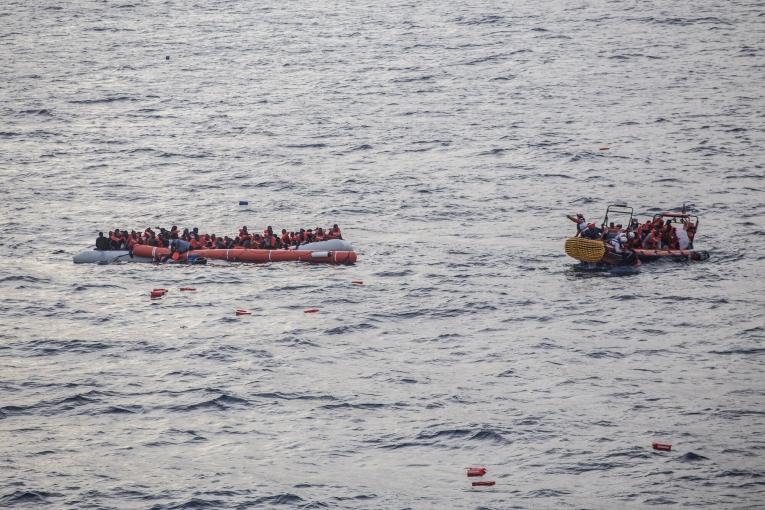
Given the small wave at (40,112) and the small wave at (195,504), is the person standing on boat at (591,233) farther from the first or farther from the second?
the small wave at (40,112)

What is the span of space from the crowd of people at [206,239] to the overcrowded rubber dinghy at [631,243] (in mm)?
9902

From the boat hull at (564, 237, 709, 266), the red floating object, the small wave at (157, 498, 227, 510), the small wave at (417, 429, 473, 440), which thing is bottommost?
the small wave at (157, 498, 227, 510)

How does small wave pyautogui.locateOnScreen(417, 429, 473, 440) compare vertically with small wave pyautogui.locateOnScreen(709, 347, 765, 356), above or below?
below

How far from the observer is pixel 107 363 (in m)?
38.7

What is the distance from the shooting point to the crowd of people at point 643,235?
44.7 meters

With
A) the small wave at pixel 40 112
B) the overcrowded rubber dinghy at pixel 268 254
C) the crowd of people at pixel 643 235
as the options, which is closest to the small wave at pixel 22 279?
the overcrowded rubber dinghy at pixel 268 254

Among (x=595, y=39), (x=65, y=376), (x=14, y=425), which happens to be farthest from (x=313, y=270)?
(x=595, y=39)

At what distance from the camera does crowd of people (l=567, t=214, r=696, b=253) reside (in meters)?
44.7

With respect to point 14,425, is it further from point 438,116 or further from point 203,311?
point 438,116

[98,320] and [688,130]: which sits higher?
[688,130]

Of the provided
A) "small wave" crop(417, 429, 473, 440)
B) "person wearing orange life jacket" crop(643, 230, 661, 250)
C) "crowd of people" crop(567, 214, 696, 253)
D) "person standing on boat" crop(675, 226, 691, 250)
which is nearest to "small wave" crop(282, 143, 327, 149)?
"crowd of people" crop(567, 214, 696, 253)

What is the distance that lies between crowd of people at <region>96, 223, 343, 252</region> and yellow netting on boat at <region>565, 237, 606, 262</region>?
9.54 metres

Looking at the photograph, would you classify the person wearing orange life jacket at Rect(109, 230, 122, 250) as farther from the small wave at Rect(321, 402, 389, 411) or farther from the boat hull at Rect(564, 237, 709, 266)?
the boat hull at Rect(564, 237, 709, 266)

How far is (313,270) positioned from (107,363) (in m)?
10.6
